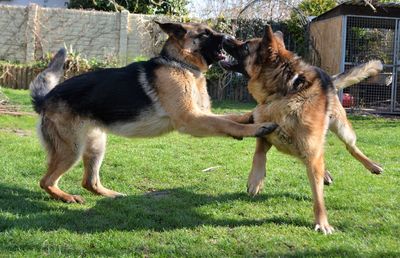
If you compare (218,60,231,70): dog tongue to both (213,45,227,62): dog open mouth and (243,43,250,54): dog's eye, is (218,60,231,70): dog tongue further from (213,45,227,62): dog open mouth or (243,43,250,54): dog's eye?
(243,43,250,54): dog's eye

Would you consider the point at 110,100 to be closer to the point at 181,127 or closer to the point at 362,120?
the point at 181,127

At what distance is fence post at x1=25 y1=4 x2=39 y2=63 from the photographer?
64.1 feet

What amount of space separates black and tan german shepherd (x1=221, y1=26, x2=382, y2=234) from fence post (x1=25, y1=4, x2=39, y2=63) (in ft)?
52.0

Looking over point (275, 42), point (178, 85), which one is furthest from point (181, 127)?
point (275, 42)

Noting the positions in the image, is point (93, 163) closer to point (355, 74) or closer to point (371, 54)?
point (355, 74)

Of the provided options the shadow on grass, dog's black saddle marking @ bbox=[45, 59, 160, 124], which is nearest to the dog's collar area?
dog's black saddle marking @ bbox=[45, 59, 160, 124]

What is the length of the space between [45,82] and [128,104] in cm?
127

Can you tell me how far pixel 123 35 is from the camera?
1972 centimetres

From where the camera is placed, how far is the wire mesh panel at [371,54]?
15.9m

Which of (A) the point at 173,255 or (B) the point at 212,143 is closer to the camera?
(A) the point at 173,255

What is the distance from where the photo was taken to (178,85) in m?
5.24

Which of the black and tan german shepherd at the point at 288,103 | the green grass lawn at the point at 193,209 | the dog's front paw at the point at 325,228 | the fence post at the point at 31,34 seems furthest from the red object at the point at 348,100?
the fence post at the point at 31,34

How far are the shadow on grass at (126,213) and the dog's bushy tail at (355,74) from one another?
1.81 metres

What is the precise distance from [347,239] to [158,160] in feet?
12.3
